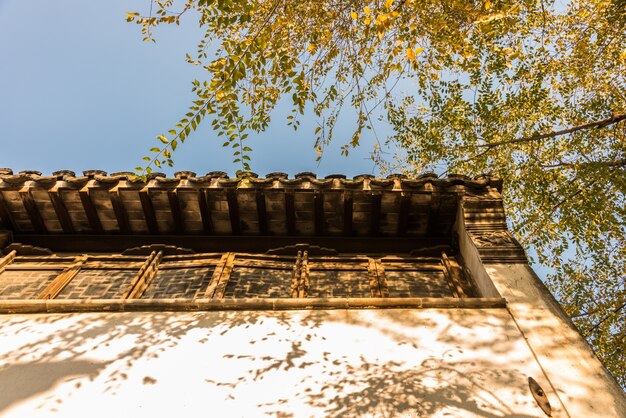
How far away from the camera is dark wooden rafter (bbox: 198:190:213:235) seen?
6512mm

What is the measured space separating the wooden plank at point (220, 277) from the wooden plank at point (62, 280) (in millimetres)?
1920

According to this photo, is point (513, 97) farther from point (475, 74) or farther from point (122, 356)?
point (122, 356)

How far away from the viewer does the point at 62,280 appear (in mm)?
6004

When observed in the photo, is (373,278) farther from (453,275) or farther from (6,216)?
(6,216)

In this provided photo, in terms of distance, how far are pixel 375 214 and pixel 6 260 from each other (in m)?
5.34


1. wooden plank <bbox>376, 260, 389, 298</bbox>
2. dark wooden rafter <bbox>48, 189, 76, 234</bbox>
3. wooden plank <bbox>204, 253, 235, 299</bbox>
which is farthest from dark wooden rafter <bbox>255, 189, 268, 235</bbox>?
dark wooden rafter <bbox>48, 189, 76, 234</bbox>

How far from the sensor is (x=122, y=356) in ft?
14.0

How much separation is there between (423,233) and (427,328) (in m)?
2.37

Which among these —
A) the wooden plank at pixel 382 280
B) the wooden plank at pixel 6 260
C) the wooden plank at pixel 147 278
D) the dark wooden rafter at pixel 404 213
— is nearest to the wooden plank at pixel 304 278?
the wooden plank at pixel 382 280

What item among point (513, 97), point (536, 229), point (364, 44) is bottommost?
point (536, 229)

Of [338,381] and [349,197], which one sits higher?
[349,197]

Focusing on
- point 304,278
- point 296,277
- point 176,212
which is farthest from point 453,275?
point 176,212

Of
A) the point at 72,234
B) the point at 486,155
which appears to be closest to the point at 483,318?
the point at 486,155

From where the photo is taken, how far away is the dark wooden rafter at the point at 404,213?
21.0ft
